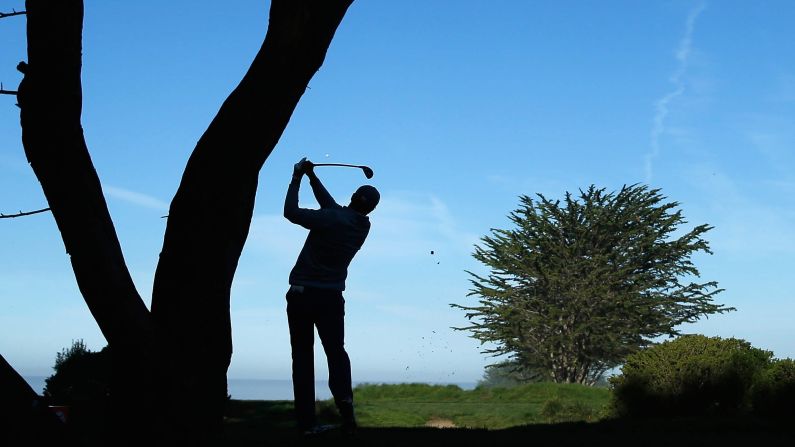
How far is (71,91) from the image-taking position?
606 cm

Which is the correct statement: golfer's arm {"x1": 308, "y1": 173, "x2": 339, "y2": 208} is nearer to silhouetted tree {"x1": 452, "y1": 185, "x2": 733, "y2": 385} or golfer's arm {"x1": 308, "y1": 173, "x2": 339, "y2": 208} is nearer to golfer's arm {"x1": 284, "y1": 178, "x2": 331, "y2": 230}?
golfer's arm {"x1": 284, "y1": 178, "x2": 331, "y2": 230}

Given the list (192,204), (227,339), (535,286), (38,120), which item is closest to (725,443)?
(227,339)

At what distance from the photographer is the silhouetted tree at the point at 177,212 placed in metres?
5.91

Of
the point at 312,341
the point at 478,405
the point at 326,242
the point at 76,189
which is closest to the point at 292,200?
the point at 326,242

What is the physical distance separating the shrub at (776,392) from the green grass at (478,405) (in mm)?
4073

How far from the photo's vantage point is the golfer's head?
7.87 metres

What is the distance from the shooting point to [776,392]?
12.4m

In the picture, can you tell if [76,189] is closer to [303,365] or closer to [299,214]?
[299,214]

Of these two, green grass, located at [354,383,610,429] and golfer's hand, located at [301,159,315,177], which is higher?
golfer's hand, located at [301,159,315,177]

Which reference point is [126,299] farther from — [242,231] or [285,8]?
[285,8]

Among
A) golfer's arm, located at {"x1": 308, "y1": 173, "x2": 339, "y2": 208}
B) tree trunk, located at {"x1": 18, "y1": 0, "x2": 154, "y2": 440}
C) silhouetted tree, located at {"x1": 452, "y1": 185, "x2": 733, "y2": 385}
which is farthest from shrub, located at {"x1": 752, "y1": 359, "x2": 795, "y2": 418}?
silhouetted tree, located at {"x1": 452, "y1": 185, "x2": 733, "y2": 385}

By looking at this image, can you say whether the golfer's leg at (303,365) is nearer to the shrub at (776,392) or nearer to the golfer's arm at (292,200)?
the golfer's arm at (292,200)

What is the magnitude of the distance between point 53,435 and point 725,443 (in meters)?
6.02

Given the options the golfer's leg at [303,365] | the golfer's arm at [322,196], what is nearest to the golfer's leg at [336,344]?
the golfer's leg at [303,365]
